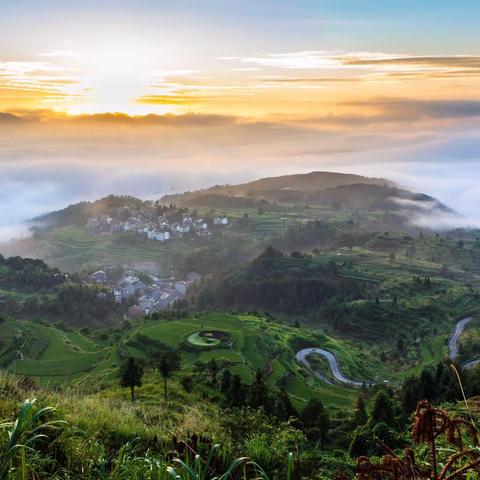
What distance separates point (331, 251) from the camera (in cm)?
9856

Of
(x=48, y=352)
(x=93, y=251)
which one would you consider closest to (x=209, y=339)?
(x=48, y=352)

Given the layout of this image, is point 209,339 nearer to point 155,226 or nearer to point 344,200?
point 155,226

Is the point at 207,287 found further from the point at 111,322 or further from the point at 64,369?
the point at 64,369

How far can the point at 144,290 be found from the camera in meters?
83.4

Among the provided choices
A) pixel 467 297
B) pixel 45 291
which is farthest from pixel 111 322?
pixel 467 297

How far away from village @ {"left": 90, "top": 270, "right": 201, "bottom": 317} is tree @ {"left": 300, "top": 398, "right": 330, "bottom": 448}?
5038 centimetres

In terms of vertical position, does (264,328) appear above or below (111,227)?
above

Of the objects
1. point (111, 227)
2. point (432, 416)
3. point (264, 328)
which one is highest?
point (432, 416)

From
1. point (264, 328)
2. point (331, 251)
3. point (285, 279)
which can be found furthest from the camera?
point (331, 251)

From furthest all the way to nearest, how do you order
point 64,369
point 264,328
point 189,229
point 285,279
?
point 189,229, point 285,279, point 264,328, point 64,369

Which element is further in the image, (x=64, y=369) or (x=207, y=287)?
(x=207, y=287)

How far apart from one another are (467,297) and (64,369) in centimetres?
5440

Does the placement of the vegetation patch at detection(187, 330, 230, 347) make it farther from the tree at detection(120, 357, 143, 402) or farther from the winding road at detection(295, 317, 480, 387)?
the tree at detection(120, 357, 143, 402)

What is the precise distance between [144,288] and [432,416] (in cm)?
8313
